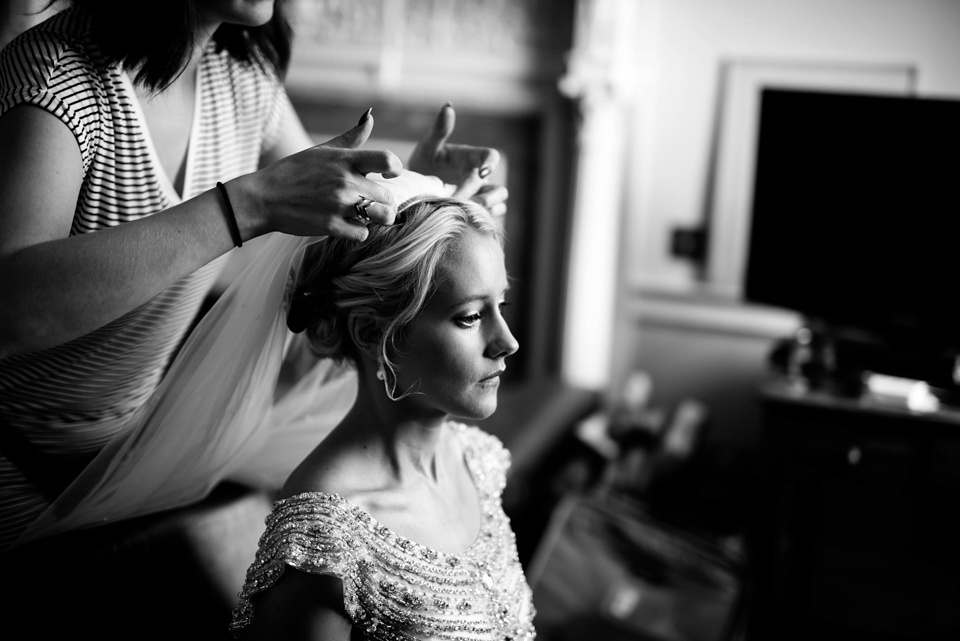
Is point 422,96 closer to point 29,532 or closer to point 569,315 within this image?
point 569,315

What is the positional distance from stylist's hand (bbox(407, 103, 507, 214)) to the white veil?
5 centimetres

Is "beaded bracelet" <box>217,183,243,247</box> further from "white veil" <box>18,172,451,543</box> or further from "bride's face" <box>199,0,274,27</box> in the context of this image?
"bride's face" <box>199,0,274,27</box>

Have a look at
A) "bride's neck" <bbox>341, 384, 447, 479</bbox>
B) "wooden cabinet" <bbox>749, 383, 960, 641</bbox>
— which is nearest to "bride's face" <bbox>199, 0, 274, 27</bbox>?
"bride's neck" <bbox>341, 384, 447, 479</bbox>

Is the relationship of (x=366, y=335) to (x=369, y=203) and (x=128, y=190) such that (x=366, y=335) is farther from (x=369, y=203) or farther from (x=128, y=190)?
(x=128, y=190)

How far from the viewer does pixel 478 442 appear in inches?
54.9

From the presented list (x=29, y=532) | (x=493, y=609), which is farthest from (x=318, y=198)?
(x=29, y=532)

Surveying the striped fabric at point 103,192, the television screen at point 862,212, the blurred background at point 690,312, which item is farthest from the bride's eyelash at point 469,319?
the television screen at point 862,212

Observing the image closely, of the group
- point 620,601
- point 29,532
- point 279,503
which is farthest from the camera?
point 620,601

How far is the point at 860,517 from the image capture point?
2.29 metres

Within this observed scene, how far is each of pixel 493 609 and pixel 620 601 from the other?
1314mm

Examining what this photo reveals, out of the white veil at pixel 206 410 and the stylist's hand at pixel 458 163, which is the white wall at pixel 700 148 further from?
the white veil at pixel 206 410

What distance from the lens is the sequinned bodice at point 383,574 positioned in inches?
39.1

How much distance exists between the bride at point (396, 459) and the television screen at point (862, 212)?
68.0 inches

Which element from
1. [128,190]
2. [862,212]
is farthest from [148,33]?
[862,212]
